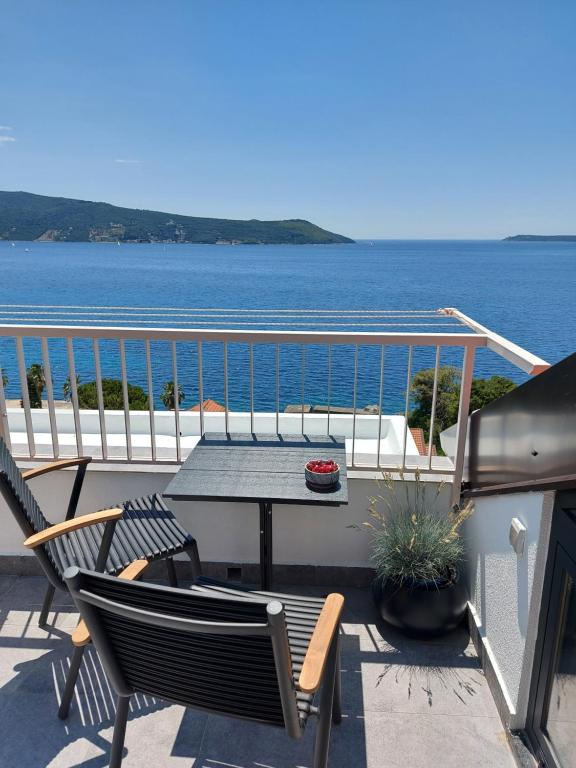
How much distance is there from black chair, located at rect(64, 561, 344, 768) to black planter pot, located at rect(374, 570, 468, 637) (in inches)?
35.3

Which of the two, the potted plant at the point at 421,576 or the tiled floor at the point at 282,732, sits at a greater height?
the potted plant at the point at 421,576

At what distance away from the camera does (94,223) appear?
217ft

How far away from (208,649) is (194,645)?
4cm

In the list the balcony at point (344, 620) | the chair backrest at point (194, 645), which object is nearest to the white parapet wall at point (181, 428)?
the balcony at point (344, 620)

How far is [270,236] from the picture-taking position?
75062 mm

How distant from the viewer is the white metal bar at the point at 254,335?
8.95 feet

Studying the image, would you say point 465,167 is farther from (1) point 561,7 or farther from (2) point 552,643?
(2) point 552,643

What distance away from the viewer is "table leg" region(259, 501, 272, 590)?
7.89ft

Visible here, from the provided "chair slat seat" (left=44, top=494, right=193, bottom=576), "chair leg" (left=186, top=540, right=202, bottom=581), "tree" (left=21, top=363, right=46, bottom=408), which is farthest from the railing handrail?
"tree" (left=21, top=363, right=46, bottom=408)

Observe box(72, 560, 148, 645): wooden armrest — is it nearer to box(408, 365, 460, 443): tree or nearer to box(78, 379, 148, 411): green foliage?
box(408, 365, 460, 443): tree

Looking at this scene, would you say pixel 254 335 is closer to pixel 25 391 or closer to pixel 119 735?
pixel 25 391

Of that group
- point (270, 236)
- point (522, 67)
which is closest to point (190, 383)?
point (522, 67)

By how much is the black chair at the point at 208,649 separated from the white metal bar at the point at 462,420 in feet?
4.58

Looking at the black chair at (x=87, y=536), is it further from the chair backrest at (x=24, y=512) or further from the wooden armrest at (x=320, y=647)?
the wooden armrest at (x=320, y=647)
